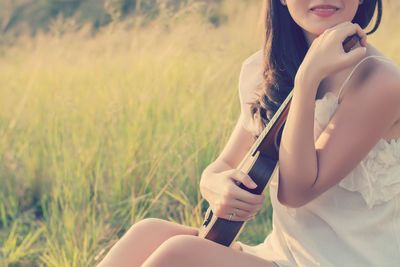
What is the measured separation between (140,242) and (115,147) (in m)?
1.78

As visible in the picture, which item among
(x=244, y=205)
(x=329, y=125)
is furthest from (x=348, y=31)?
(x=244, y=205)

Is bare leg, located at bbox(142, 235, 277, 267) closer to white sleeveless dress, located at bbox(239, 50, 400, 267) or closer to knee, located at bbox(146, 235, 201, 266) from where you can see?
knee, located at bbox(146, 235, 201, 266)

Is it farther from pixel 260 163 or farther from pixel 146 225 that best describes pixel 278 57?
pixel 146 225

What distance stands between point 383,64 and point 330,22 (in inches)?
7.8

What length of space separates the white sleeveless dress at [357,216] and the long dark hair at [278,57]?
8.3 inches

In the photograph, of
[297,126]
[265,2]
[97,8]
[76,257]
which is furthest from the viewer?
[97,8]

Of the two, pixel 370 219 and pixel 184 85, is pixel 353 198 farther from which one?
pixel 184 85

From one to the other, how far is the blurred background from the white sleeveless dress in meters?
1.16

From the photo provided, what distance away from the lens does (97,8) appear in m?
17.2

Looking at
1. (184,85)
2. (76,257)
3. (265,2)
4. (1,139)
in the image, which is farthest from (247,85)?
(1,139)

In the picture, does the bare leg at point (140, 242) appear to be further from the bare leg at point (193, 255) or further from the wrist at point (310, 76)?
the wrist at point (310, 76)

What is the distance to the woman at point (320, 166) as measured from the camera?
1.98 metres

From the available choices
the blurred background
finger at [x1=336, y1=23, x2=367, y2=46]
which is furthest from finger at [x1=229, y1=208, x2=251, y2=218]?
the blurred background

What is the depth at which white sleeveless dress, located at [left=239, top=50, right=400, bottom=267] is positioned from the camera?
2100 millimetres
